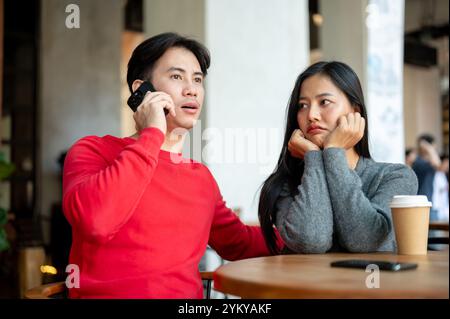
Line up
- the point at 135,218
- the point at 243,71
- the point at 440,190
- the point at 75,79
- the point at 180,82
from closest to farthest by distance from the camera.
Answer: the point at 135,218, the point at 180,82, the point at 243,71, the point at 440,190, the point at 75,79

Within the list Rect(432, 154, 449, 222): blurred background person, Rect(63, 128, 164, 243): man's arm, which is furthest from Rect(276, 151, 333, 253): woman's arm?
Rect(432, 154, 449, 222): blurred background person

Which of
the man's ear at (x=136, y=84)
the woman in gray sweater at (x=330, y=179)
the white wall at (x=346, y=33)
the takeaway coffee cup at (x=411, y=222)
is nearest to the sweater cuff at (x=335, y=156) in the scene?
the woman in gray sweater at (x=330, y=179)

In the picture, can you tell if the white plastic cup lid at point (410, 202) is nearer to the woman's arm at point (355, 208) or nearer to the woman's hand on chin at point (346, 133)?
the woman's arm at point (355, 208)

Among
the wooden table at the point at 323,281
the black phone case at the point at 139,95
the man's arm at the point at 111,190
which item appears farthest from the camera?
the black phone case at the point at 139,95

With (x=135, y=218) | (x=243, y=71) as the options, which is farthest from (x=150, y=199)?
(x=243, y=71)

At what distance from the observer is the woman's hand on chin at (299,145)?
5.41 feet

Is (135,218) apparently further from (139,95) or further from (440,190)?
(440,190)

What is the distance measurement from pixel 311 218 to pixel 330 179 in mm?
123

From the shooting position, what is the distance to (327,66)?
1.77 meters

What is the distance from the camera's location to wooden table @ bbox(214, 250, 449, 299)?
90cm

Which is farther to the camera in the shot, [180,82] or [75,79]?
[75,79]

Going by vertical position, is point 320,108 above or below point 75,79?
below

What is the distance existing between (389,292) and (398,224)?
54 centimetres

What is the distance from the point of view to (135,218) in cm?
144
